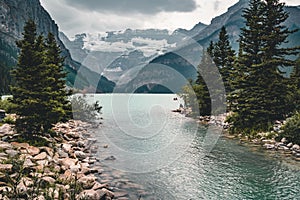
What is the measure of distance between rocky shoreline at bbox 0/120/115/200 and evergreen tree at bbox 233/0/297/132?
68.0ft

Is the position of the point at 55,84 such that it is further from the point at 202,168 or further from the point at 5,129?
the point at 202,168

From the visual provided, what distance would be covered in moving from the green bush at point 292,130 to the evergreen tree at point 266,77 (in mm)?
4200

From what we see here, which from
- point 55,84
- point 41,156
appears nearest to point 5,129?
point 41,156

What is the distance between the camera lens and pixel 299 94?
113 feet

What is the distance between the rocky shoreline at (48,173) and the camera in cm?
1147

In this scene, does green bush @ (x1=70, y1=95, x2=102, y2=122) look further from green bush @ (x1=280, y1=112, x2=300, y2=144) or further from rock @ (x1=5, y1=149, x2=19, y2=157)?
green bush @ (x1=280, y1=112, x2=300, y2=144)

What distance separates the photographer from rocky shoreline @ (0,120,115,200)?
37.6ft

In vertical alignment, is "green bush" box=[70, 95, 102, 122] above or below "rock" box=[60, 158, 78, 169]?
above

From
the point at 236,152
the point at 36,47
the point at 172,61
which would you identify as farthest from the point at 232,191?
the point at 172,61

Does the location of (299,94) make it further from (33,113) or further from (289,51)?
(33,113)

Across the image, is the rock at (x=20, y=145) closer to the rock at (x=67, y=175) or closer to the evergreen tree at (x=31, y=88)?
the evergreen tree at (x=31, y=88)

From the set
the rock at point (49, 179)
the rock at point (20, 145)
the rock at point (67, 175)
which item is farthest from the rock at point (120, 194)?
the rock at point (20, 145)

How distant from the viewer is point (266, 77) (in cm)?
3212

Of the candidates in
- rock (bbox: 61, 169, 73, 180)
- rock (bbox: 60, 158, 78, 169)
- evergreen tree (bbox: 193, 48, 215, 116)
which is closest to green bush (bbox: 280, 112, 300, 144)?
rock (bbox: 60, 158, 78, 169)
